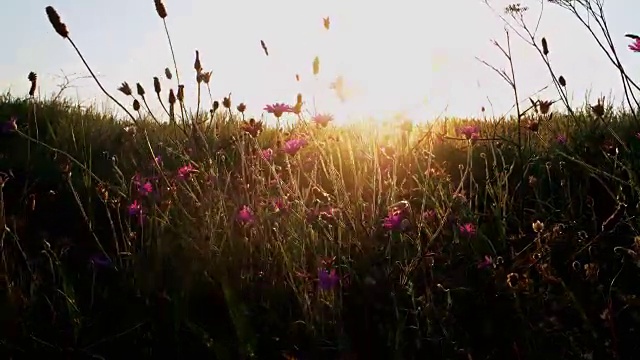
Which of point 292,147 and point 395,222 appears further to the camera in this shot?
point 292,147

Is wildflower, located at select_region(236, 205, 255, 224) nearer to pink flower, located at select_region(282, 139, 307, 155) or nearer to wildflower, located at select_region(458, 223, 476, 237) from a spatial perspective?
pink flower, located at select_region(282, 139, 307, 155)

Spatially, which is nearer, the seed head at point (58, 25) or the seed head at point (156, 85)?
the seed head at point (58, 25)

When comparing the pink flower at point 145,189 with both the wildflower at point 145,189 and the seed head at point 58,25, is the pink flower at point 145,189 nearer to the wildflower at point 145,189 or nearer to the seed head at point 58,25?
the wildflower at point 145,189

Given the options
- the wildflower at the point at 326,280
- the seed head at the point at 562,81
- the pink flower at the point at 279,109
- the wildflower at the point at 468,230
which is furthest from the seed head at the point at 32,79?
the seed head at the point at 562,81

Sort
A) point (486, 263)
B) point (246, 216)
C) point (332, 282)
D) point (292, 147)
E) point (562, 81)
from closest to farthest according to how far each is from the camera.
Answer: point (332, 282) → point (486, 263) → point (246, 216) → point (292, 147) → point (562, 81)

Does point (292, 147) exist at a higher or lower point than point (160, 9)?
lower

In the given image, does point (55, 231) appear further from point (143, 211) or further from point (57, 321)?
point (57, 321)

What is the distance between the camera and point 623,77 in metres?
1.72

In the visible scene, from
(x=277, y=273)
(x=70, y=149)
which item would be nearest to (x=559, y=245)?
(x=277, y=273)

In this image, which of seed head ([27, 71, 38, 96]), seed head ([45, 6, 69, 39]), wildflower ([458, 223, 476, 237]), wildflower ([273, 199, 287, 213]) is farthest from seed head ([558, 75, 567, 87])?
seed head ([27, 71, 38, 96])

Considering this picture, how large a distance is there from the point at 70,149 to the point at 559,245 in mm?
2502

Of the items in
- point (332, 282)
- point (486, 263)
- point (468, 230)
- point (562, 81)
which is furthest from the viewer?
point (562, 81)

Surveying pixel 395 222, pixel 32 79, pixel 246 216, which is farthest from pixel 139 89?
pixel 395 222

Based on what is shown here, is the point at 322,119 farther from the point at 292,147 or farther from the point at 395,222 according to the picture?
the point at 395,222
